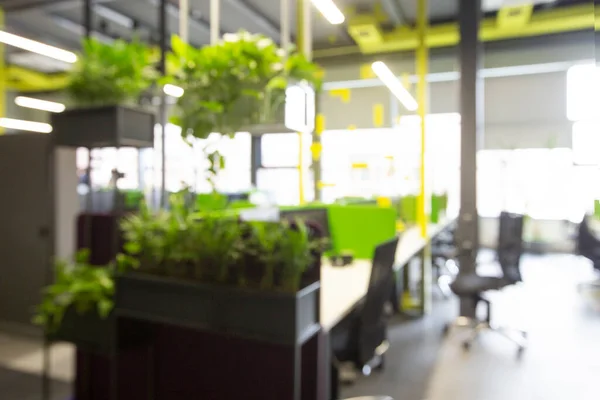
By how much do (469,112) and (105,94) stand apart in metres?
3.68

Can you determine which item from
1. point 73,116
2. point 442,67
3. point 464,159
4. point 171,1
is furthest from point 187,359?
point 442,67

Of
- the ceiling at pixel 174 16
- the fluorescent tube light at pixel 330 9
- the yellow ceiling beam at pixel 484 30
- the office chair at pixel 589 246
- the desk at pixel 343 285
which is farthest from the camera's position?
the ceiling at pixel 174 16

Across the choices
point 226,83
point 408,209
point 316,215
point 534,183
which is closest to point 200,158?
point 226,83

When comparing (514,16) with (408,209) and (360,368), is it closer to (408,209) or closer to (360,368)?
(408,209)

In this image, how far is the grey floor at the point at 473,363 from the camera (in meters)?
3.00

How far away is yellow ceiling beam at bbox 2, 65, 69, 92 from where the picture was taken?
8727 millimetres

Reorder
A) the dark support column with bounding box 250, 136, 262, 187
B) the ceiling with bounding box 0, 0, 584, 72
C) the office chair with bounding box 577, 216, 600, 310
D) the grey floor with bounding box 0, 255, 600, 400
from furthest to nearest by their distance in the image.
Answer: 1. the dark support column with bounding box 250, 136, 262, 187
2. the ceiling with bounding box 0, 0, 584, 72
3. the office chair with bounding box 577, 216, 600, 310
4. the grey floor with bounding box 0, 255, 600, 400

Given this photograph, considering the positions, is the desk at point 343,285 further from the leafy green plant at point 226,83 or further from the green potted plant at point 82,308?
the leafy green plant at point 226,83

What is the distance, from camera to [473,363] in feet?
11.6

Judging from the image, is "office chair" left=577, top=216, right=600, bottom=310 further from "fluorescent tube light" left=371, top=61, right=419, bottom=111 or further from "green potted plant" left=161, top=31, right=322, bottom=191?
"green potted plant" left=161, top=31, right=322, bottom=191

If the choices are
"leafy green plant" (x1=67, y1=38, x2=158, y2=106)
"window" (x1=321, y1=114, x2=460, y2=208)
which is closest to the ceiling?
"window" (x1=321, y1=114, x2=460, y2=208)

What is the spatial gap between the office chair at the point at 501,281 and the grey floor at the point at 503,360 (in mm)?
93

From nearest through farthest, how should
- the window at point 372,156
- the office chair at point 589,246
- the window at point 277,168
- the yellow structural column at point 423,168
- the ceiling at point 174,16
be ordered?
1. the yellow structural column at point 423,168
2. the office chair at point 589,246
3. the ceiling at point 174,16
4. the window at point 372,156
5. the window at point 277,168

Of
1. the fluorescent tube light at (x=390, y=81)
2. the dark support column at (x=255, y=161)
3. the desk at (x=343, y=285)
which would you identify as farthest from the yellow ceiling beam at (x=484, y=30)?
the dark support column at (x=255, y=161)
